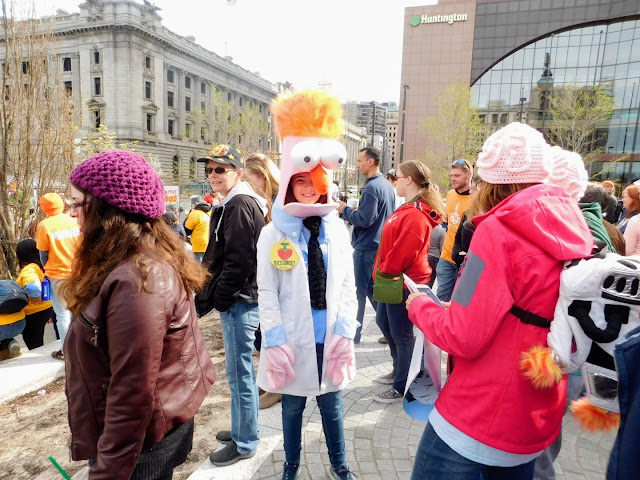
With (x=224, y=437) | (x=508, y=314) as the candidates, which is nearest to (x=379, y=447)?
(x=224, y=437)

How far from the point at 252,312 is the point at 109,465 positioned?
1409mm

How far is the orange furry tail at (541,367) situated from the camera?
1.30m

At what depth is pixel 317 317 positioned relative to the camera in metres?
2.26

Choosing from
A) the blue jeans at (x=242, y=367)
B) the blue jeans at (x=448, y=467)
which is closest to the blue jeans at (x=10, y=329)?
the blue jeans at (x=242, y=367)

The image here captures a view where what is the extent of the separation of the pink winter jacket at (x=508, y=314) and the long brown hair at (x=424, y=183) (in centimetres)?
195

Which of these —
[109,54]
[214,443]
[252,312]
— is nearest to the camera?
[252,312]

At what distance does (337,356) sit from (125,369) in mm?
1174

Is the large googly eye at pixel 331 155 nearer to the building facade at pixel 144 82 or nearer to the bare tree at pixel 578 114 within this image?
the bare tree at pixel 578 114

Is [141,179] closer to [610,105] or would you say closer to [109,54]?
[610,105]

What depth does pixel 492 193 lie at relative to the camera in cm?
161

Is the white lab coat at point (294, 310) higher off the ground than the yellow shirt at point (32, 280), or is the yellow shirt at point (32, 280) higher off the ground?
the white lab coat at point (294, 310)

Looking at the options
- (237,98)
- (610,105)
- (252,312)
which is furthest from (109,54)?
(252,312)

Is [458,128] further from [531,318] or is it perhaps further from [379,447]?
[531,318]

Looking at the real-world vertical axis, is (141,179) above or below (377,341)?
above
